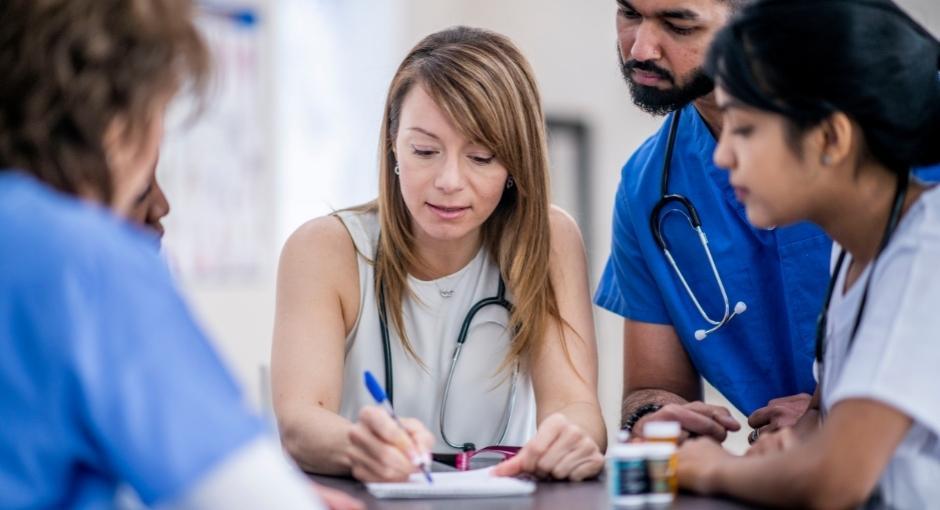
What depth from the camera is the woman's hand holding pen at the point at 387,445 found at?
135cm

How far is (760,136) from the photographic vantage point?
1282 millimetres

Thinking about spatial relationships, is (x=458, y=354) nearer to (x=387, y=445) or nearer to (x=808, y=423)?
(x=387, y=445)

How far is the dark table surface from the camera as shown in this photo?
3.99 ft

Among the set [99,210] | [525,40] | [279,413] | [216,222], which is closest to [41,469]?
[99,210]

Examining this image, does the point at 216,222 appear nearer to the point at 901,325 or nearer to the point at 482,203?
the point at 482,203

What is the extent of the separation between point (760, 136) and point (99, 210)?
764 mm

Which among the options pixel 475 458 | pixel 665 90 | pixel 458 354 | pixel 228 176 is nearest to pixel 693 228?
pixel 665 90

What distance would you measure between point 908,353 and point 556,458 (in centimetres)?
49

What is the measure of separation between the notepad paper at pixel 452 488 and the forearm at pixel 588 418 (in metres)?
0.32

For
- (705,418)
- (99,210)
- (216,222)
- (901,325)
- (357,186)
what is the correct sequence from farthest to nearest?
(357,186) → (216,222) → (705,418) → (901,325) → (99,210)

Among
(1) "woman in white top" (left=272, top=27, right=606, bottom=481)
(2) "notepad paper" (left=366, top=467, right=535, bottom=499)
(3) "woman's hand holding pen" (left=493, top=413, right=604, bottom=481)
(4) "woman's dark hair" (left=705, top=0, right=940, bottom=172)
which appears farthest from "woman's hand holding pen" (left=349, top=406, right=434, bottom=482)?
(4) "woman's dark hair" (left=705, top=0, right=940, bottom=172)

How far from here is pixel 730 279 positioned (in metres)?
1.94

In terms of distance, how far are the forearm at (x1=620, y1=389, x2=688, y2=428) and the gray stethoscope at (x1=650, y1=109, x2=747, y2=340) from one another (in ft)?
0.39

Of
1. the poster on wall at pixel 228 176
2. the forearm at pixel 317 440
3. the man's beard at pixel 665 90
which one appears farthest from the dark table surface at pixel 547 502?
the poster on wall at pixel 228 176
